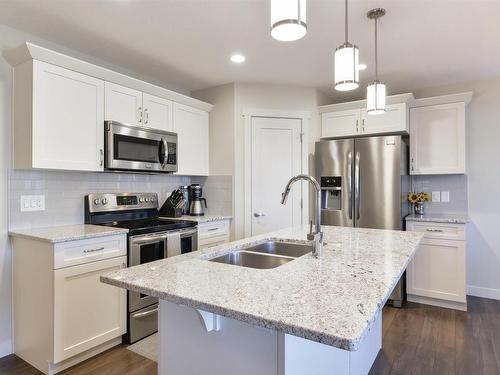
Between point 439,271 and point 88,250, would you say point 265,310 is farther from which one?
point 439,271

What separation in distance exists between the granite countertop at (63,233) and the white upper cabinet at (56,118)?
18.0 inches

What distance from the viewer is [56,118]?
2361 millimetres

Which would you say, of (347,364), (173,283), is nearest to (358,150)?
(347,364)

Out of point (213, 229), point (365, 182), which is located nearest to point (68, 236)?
point (213, 229)

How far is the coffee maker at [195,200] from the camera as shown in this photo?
3.65m

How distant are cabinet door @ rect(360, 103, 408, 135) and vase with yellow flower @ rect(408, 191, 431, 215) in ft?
2.43

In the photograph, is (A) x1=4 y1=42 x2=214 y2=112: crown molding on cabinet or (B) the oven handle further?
(B) the oven handle

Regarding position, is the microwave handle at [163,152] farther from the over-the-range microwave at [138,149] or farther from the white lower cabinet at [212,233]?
the white lower cabinet at [212,233]

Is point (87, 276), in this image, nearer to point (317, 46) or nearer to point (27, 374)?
point (27, 374)

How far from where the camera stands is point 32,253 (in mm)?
2213

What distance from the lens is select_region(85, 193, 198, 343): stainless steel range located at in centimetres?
253

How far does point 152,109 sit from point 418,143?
9.24ft

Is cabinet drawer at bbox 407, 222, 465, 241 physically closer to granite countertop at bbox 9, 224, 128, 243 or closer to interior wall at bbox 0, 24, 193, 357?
granite countertop at bbox 9, 224, 128, 243

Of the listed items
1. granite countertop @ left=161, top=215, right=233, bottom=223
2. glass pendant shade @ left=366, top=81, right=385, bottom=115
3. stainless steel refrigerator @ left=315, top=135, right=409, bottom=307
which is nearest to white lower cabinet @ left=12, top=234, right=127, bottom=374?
granite countertop @ left=161, top=215, right=233, bottom=223
